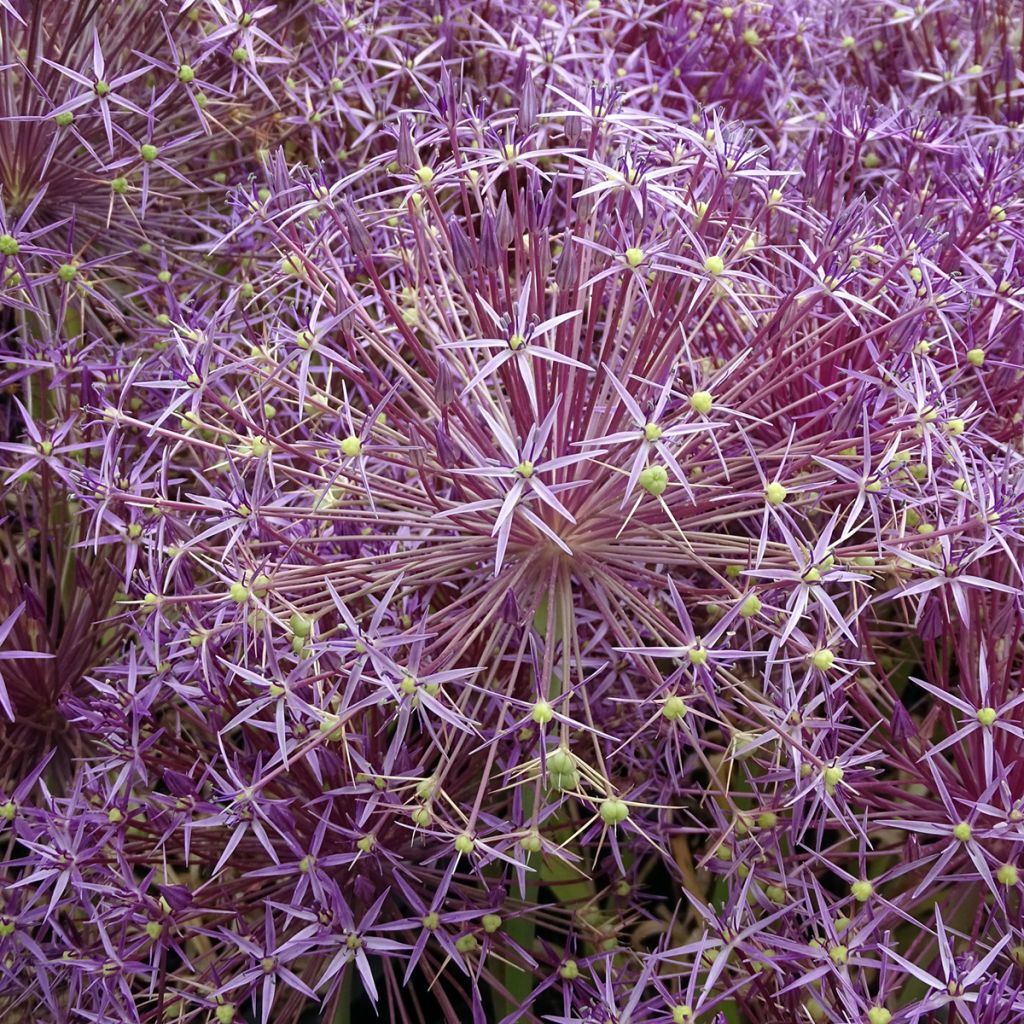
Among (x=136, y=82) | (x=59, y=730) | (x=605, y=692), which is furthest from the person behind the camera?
(x=136, y=82)

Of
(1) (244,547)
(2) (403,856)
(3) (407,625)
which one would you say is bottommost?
(2) (403,856)

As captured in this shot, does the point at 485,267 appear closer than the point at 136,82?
Yes

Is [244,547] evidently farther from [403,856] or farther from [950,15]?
[950,15]

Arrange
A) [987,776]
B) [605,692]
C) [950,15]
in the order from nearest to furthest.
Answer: [987,776] → [605,692] → [950,15]

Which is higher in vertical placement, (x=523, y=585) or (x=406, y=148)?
(x=406, y=148)

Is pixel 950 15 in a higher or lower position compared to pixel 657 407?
lower

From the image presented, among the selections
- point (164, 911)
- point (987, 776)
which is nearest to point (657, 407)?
point (987, 776)

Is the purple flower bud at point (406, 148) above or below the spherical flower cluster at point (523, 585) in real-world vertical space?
above

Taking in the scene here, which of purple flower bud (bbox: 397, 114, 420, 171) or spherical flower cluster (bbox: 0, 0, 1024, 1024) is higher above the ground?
purple flower bud (bbox: 397, 114, 420, 171)
